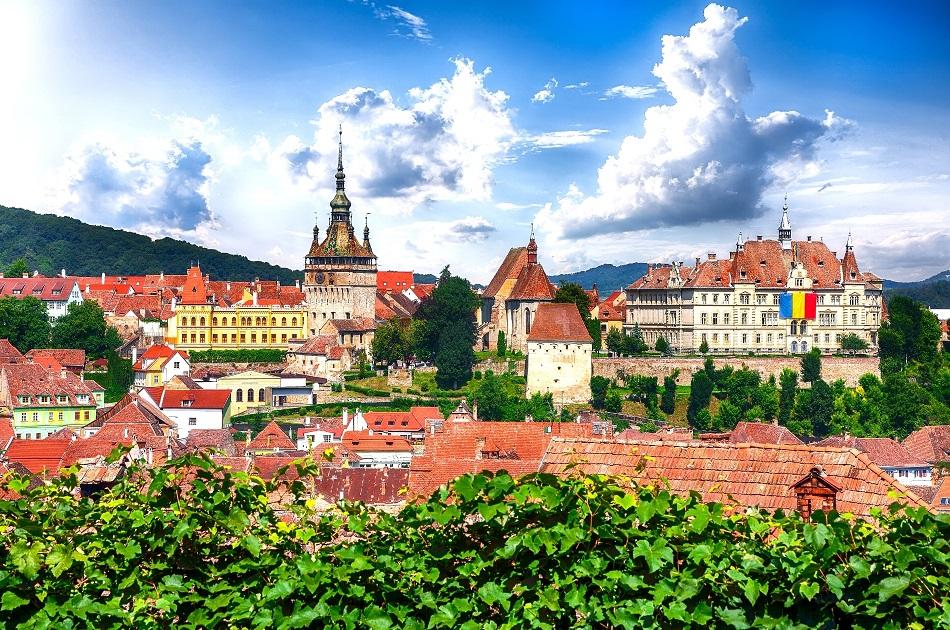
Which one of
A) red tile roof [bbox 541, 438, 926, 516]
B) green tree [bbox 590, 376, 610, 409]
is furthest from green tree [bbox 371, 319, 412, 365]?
red tile roof [bbox 541, 438, 926, 516]

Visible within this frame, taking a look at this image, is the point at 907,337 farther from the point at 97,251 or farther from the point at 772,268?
the point at 97,251

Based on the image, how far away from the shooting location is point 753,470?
12008mm

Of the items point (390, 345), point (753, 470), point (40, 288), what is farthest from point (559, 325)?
point (753, 470)

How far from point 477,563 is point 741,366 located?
7405 cm

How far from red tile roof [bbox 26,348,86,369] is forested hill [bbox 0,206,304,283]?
303 ft

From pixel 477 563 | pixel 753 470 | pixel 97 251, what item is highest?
pixel 97 251

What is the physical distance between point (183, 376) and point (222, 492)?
2840 inches

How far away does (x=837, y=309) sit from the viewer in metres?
86.9

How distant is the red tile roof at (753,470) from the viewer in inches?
455

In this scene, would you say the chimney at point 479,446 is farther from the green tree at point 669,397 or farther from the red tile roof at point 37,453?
the green tree at point 669,397

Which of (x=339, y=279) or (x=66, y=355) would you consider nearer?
(x=66, y=355)

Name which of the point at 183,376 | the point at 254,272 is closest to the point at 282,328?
the point at 183,376

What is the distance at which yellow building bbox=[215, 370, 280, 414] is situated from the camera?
260 ft

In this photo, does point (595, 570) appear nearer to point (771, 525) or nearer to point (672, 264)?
point (771, 525)
